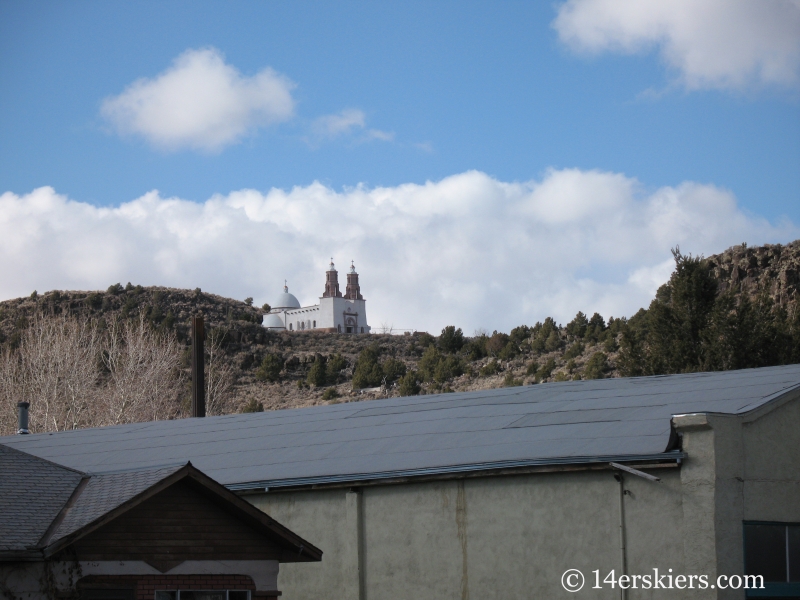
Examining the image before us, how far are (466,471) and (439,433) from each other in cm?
212

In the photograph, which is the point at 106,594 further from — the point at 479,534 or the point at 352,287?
the point at 352,287

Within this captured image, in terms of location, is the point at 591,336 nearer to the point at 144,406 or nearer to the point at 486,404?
the point at 144,406

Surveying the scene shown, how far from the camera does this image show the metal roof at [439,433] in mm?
12680

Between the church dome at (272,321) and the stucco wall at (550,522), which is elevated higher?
the church dome at (272,321)

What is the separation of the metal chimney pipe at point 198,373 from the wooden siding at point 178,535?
13.8m

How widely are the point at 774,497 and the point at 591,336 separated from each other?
49.2 meters

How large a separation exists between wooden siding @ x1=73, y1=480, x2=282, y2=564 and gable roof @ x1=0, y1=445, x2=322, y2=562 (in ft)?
0.43

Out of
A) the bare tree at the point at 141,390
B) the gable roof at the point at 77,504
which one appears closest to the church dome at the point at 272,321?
the bare tree at the point at 141,390

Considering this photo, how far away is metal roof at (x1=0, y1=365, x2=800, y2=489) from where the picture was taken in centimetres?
1268

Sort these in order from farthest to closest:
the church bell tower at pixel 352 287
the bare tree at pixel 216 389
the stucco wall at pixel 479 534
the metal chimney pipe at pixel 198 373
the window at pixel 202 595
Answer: the church bell tower at pixel 352 287, the bare tree at pixel 216 389, the metal chimney pipe at pixel 198 373, the stucco wall at pixel 479 534, the window at pixel 202 595

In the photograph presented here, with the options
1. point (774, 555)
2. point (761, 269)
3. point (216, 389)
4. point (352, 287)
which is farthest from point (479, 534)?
point (352, 287)

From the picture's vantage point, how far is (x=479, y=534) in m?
12.9

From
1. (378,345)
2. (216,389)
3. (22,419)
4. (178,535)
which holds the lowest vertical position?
(178,535)

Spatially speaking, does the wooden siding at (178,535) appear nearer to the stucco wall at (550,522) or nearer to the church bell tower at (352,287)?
the stucco wall at (550,522)
